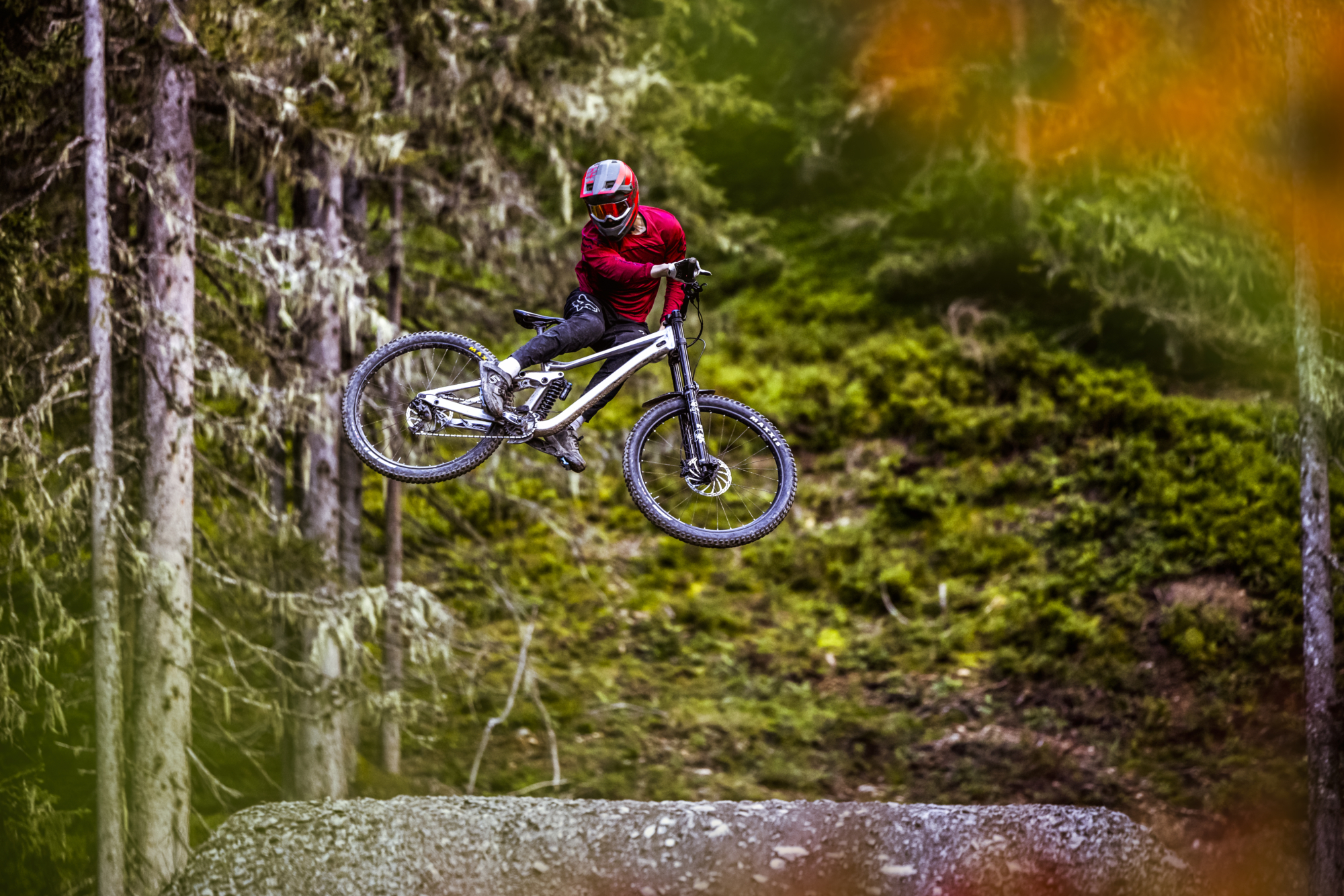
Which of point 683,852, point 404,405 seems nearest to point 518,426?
point 404,405

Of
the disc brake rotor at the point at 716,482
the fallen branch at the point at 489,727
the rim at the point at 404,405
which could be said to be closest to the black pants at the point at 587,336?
the disc brake rotor at the point at 716,482

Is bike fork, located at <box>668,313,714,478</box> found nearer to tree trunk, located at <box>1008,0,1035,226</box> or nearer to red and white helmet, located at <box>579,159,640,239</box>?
red and white helmet, located at <box>579,159,640,239</box>

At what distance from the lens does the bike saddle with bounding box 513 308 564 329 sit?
14.6 feet

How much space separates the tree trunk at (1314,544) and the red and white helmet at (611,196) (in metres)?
7.47

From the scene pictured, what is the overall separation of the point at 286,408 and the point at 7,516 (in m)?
2.28

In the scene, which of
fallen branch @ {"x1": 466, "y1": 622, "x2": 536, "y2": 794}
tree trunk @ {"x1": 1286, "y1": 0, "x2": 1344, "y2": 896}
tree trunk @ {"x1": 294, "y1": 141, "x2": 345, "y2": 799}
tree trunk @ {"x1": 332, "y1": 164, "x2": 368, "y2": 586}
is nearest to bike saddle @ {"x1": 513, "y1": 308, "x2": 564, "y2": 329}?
tree trunk @ {"x1": 294, "y1": 141, "x2": 345, "y2": 799}

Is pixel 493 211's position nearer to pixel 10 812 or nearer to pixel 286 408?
pixel 286 408

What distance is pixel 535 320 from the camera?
458 centimetres

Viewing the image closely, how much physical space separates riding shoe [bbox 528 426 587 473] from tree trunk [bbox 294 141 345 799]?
5.42 m

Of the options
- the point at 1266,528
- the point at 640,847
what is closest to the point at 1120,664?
the point at 1266,528

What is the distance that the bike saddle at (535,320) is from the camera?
176 inches

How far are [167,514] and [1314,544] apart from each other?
998 cm

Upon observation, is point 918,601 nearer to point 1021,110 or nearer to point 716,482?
point 1021,110

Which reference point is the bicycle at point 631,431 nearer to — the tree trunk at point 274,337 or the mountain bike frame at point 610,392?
the mountain bike frame at point 610,392
